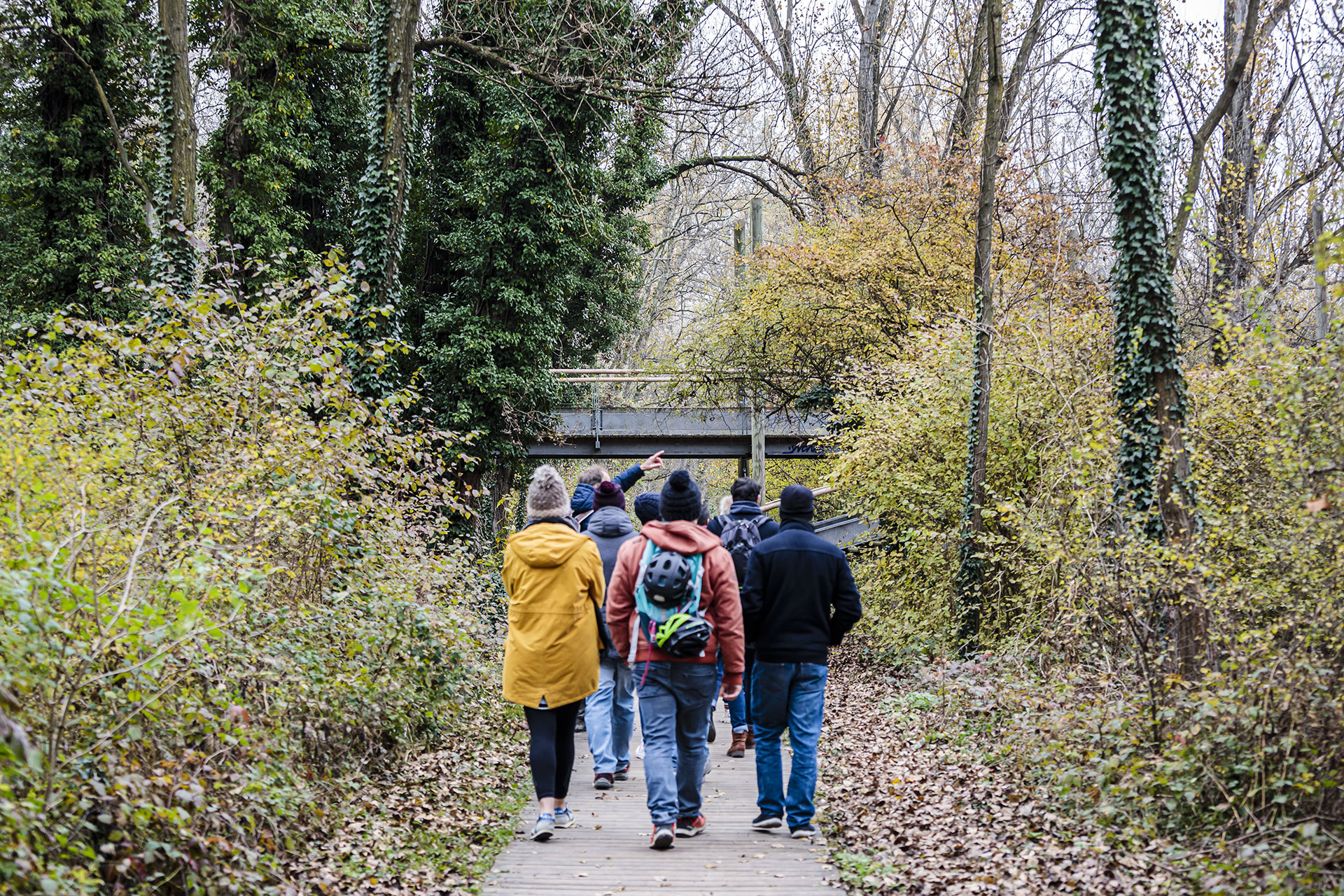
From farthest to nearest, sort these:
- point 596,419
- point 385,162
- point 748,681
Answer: point 596,419
point 385,162
point 748,681

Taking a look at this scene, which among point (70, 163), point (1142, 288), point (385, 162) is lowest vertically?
point (1142, 288)

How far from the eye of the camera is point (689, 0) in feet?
67.2

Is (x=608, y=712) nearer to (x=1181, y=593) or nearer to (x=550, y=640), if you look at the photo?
(x=550, y=640)

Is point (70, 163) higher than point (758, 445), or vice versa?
point (70, 163)

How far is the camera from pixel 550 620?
19.9 feet

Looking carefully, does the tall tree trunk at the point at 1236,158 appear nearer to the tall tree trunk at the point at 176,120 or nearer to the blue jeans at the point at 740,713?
the blue jeans at the point at 740,713

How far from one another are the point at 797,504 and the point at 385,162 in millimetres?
9909

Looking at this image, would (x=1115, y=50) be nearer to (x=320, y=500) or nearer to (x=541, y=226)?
(x=320, y=500)

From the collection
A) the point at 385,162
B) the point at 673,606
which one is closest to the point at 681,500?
→ the point at 673,606

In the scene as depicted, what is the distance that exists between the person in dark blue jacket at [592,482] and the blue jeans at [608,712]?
1148mm

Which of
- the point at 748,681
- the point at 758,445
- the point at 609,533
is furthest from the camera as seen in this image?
the point at 758,445

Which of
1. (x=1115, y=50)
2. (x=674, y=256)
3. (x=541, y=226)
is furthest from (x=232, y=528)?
(x=674, y=256)

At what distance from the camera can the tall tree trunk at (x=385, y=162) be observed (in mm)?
13633

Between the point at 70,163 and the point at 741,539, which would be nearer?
the point at 741,539
